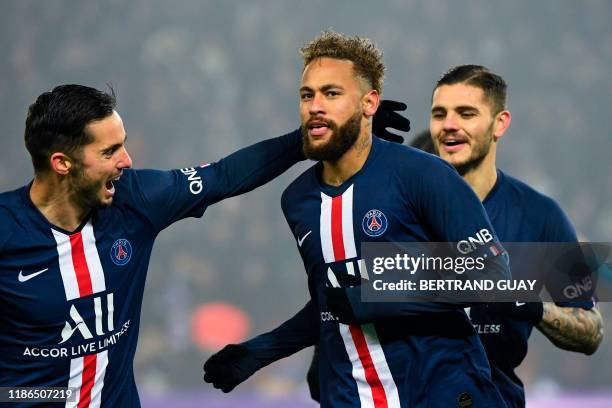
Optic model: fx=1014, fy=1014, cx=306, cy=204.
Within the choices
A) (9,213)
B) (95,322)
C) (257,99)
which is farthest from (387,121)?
(257,99)

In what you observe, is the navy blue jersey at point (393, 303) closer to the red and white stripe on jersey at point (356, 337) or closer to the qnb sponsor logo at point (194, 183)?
the red and white stripe on jersey at point (356, 337)

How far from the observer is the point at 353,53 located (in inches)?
150

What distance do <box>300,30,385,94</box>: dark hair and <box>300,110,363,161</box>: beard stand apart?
0.18m

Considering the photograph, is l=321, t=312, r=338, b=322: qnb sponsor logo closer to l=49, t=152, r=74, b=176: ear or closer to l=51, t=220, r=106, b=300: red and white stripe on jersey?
l=51, t=220, r=106, b=300: red and white stripe on jersey

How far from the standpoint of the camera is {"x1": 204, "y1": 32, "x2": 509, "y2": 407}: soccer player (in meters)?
3.60

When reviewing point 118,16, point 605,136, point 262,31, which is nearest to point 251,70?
point 262,31

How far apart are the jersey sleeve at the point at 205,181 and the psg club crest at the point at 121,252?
0.14 meters

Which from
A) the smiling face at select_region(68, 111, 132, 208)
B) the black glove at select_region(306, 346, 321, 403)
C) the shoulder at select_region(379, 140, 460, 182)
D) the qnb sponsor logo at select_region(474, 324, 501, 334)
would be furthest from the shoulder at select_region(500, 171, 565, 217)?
the smiling face at select_region(68, 111, 132, 208)

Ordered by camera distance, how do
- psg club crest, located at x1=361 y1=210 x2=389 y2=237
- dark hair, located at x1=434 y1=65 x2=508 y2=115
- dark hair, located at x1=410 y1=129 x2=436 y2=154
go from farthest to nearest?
dark hair, located at x1=410 y1=129 x2=436 y2=154, dark hair, located at x1=434 y1=65 x2=508 y2=115, psg club crest, located at x1=361 y1=210 x2=389 y2=237

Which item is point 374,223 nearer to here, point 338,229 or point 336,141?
point 338,229

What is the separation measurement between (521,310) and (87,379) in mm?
1719

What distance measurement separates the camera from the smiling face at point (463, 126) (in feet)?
14.7

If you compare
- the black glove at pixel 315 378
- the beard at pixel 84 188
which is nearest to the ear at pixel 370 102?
the beard at pixel 84 188

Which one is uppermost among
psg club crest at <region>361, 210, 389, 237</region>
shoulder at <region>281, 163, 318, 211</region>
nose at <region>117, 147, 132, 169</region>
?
nose at <region>117, 147, 132, 169</region>
